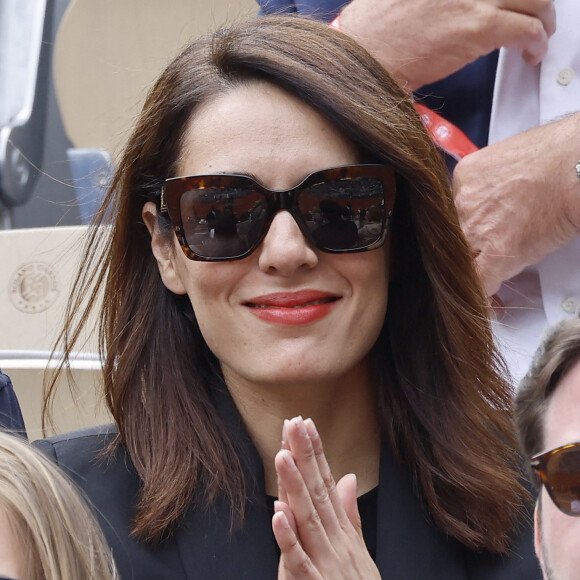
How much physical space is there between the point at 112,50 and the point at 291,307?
6.61ft

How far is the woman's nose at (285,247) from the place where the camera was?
1915 mm

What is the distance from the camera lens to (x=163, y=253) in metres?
2.16

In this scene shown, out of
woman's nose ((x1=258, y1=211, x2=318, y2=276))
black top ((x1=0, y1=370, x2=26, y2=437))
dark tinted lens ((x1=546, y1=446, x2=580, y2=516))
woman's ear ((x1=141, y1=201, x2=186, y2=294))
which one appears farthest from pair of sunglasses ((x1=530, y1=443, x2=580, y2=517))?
black top ((x1=0, y1=370, x2=26, y2=437))

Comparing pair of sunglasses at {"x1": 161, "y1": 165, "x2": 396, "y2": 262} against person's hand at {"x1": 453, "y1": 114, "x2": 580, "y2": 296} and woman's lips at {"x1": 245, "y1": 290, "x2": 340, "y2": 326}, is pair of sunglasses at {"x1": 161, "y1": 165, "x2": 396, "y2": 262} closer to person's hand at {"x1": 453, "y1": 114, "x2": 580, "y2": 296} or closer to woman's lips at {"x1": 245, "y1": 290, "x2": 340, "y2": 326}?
woman's lips at {"x1": 245, "y1": 290, "x2": 340, "y2": 326}

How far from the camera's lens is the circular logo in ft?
9.52

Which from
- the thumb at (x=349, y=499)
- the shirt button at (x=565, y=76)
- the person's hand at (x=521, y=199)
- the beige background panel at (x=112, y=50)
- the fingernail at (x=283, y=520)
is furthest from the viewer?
the beige background panel at (x=112, y=50)

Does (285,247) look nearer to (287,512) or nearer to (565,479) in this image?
(287,512)

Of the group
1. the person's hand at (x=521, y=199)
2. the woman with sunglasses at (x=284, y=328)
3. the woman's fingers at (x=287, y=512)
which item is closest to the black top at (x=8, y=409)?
the woman with sunglasses at (x=284, y=328)

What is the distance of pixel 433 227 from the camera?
2.10m

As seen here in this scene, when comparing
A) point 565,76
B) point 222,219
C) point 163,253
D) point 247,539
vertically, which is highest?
point 565,76

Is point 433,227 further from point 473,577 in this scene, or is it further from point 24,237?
point 24,237

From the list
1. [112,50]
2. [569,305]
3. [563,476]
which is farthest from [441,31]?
[112,50]

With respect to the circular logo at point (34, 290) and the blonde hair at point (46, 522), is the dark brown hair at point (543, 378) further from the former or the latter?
the circular logo at point (34, 290)

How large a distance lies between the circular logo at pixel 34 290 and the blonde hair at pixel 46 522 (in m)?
1.26
